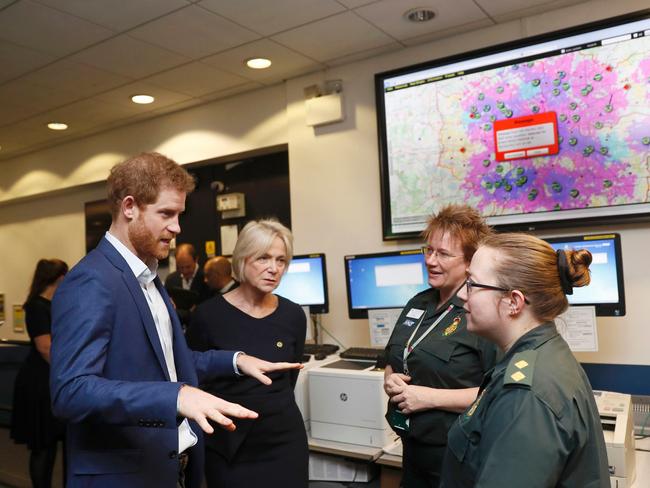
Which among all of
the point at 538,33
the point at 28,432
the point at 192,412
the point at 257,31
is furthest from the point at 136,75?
the point at 192,412

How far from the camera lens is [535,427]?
99 centimetres

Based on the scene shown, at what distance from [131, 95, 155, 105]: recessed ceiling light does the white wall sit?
1.06 ft

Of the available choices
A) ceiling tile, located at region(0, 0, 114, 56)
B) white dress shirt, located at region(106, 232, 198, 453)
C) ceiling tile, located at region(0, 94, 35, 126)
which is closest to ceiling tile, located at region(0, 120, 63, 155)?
ceiling tile, located at region(0, 94, 35, 126)

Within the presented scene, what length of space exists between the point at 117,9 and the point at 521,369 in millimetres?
2552

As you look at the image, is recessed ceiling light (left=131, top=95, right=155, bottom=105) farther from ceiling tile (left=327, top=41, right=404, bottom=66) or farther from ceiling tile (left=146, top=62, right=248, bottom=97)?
ceiling tile (left=327, top=41, right=404, bottom=66)

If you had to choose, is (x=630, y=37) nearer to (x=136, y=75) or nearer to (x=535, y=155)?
(x=535, y=155)

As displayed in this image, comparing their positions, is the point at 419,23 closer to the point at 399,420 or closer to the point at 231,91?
the point at 231,91

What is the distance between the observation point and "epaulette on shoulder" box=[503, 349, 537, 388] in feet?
3.38

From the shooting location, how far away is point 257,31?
119 inches

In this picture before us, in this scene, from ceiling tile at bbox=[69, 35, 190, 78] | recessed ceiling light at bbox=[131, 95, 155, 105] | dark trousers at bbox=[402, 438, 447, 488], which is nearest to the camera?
dark trousers at bbox=[402, 438, 447, 488]

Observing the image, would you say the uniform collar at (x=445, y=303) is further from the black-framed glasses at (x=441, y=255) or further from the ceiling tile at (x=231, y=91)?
the ceiling tile at (x=231, y=91)

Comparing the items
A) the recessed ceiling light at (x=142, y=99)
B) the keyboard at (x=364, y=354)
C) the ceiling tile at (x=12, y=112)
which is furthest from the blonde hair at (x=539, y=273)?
the ceiling tile at (x=12, y=112)

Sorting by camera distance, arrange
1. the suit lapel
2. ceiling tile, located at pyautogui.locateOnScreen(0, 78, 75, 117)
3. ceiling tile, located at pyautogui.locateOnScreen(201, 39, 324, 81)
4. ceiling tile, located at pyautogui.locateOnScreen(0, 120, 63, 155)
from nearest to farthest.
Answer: the suit lapel < ceiling tile, located at pyautogui.locateOnScreen(201, 39, 324, 81) < ceiling tile, located at pyautogui.locateOnScreen(0, 78, 75, 117) < ceiling tile, located at pyautogui.locateOnScreen(0, 120, 63, 155)

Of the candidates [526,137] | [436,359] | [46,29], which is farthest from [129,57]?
[436,359]
